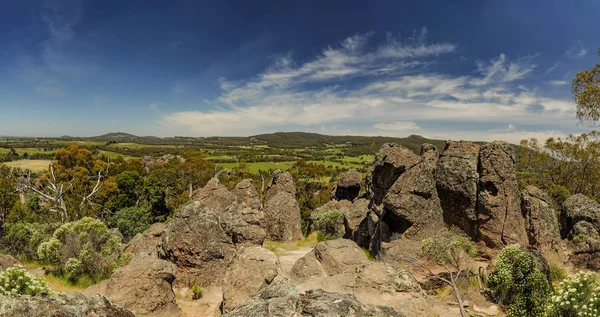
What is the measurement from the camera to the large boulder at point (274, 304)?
5.82 meters

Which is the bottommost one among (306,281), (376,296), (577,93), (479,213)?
(306,281)

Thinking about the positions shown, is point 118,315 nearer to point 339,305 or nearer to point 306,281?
point 339,305

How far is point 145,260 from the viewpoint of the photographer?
45.4 ft

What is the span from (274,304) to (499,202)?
64.3 feet

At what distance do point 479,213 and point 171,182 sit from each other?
5211 cm

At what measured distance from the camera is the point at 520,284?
493 inches

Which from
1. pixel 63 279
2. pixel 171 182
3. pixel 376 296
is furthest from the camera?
pixel 171 182

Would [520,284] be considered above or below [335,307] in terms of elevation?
below

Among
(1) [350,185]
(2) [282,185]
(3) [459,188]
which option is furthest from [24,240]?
(1) [350,185]

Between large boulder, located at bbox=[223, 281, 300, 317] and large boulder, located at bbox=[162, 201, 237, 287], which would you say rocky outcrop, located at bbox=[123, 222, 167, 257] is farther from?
large boulder, located at bbox=[223, 281, 300, 317]

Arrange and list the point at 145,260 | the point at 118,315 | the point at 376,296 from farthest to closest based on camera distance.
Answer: the point at 145,260, the point at 376,296, the point at 118,315

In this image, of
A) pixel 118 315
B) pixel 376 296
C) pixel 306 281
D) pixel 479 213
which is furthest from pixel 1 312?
pixel 479 213

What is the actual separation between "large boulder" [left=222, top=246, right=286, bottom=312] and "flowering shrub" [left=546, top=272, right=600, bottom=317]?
382 inches

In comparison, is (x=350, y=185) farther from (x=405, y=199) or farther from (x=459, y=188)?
(x=459, y=188)
